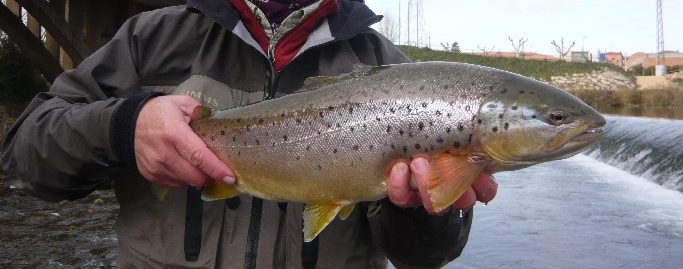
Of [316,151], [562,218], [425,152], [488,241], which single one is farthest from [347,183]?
[562,218]

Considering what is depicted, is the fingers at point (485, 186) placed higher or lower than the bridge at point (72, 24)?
lower

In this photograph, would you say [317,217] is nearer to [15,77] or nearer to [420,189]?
[420,189]

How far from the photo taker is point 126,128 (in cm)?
223

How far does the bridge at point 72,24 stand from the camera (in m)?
7.75

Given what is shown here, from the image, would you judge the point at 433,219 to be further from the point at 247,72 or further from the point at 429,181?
the point at 247,72

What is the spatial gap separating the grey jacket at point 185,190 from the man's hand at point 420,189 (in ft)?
1.04

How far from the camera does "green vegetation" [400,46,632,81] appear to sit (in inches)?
2290

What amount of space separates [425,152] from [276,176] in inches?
22.9

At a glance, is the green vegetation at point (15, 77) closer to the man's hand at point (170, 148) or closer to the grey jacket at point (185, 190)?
the grey jacket at point (185, 190)

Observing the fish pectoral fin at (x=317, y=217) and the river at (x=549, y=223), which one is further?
the river at (x=549, y=223)

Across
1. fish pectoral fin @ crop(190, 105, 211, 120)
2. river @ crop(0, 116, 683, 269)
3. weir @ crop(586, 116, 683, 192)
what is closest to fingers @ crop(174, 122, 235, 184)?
fish pectoral fin @ crop(190, 105, 211, 120)

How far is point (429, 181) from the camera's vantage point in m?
2.19

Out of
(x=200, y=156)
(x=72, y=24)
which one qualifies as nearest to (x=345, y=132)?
(x=200, y=156)

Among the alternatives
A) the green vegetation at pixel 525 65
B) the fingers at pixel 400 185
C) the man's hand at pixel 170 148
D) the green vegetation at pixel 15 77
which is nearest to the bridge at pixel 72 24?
the green vegetation at pixel 15 77
